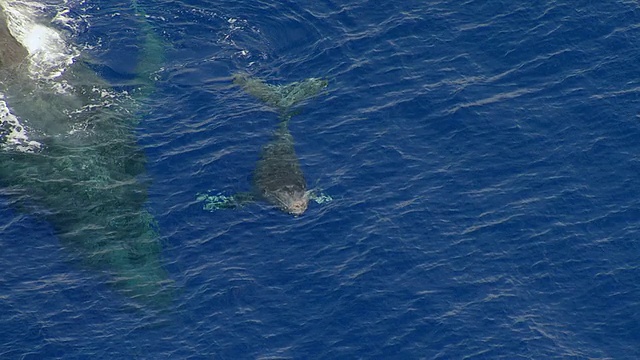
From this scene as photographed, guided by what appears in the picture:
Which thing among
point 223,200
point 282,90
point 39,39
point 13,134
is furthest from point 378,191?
point 39,39

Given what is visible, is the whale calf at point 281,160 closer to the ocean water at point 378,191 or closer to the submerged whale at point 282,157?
the submerged whale at point 282,157

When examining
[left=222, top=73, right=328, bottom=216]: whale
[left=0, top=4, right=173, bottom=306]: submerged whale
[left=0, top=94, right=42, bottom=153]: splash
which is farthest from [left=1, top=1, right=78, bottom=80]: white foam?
[left=222, top=73, right=328, bottom=216]: whale

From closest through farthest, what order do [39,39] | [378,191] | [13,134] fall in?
1. [378,191]
2. [13,134]
3. [39,39]

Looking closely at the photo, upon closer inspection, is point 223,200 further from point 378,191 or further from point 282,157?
point 378,191

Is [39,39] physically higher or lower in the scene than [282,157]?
higher

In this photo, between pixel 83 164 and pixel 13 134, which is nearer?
pixel 83 164

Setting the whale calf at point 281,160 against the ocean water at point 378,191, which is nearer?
the ocean water at point 378,191

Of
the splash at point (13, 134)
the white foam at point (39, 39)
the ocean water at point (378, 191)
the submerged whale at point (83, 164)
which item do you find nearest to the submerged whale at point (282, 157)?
the ocean water at point (378, 191)

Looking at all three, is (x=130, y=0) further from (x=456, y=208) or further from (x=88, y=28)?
(x=456, y=208)
